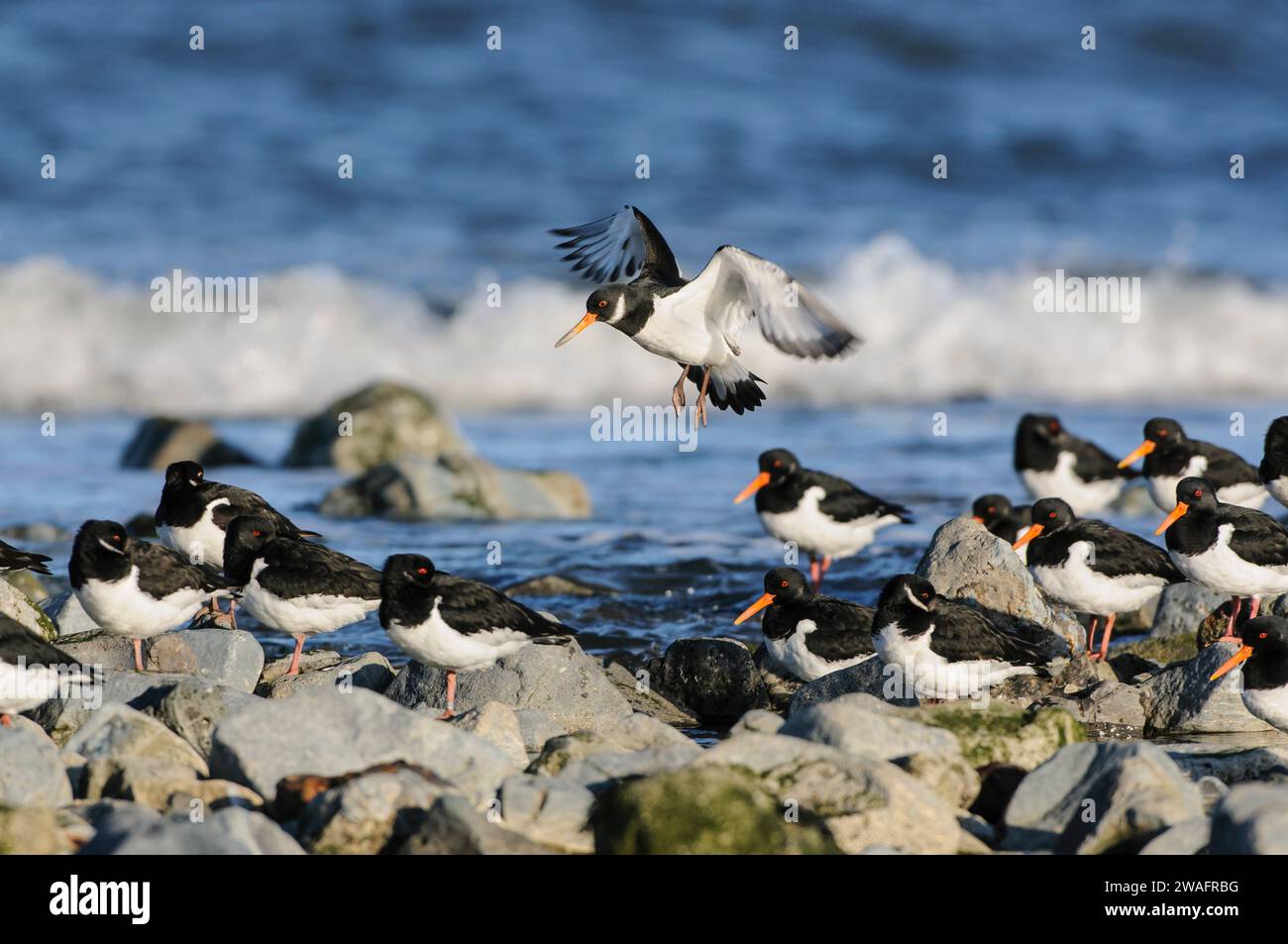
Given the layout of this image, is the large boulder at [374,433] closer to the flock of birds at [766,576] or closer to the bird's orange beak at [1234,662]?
the flock of birds at [766,576]

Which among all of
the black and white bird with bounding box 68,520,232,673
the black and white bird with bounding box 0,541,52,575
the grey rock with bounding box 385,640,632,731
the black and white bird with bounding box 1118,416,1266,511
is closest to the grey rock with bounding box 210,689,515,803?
the grey rock with bounding box 385,640,632,731

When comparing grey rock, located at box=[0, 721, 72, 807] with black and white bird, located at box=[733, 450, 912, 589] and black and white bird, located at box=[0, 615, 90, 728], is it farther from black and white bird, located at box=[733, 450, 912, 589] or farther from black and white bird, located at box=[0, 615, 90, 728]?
black and white bird, located at box=[733, 450, 912, 589]

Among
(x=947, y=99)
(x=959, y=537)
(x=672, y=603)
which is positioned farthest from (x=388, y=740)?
(x=947, y=99)

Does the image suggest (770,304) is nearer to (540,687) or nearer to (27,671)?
(540,687)

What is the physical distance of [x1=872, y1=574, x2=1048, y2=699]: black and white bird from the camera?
24.3 feet

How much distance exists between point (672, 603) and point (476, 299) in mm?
11136

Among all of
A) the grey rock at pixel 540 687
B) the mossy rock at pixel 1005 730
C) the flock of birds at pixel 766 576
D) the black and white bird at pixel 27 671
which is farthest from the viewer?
the grey rock at pixel 540 687

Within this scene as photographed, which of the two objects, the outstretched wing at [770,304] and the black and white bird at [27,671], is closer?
the black and white bird at [27,671]

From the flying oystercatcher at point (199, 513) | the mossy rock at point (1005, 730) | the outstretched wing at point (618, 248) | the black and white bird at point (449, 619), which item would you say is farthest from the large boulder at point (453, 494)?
the mossy rock at point (1005, 730)

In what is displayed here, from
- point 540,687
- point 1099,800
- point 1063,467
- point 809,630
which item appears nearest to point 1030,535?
point 809,630

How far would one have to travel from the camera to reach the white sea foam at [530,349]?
19125 millimetres

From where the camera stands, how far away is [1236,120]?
2512 cm

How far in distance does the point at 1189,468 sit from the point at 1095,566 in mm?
2425

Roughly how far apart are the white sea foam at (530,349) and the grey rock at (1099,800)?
43.2 ft
